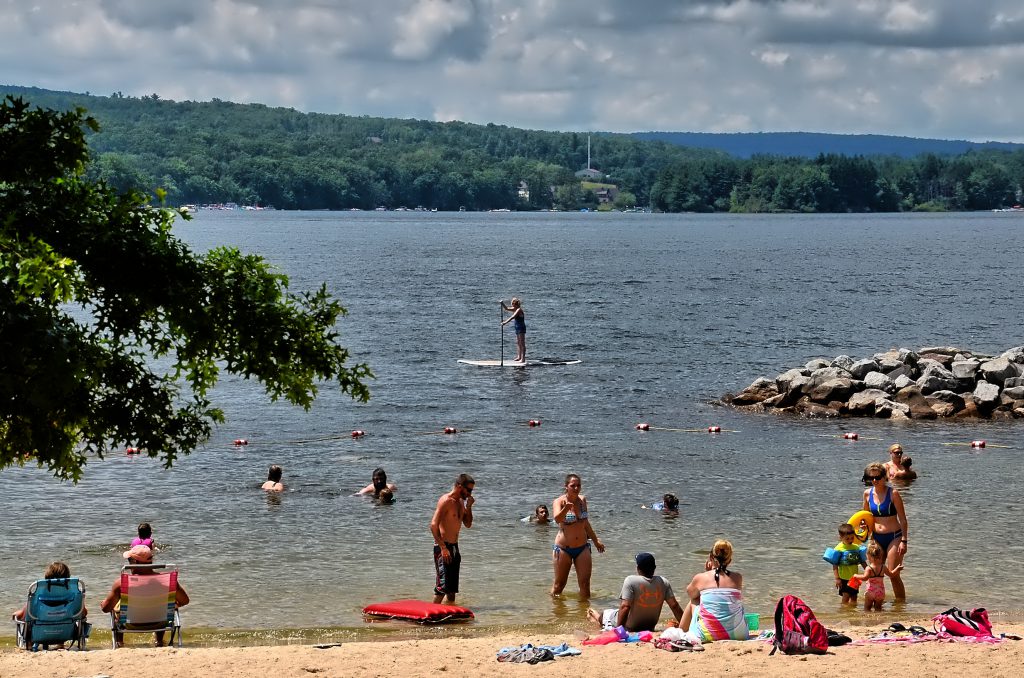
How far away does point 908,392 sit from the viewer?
36.8 m

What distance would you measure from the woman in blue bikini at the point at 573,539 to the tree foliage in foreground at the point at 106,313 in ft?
17.9

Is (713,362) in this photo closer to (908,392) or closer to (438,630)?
(908,392)

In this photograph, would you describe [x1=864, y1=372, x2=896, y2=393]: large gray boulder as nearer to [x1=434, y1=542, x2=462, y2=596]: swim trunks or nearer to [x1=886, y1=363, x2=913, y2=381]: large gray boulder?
[x1=886, y1=363, x2=913, y2=381]: large gray boulder

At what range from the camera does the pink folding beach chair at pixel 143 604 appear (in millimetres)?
15734

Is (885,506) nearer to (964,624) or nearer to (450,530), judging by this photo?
(964,624)

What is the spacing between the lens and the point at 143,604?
15.8 metres

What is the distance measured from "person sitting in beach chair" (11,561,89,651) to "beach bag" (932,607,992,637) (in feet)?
30.8

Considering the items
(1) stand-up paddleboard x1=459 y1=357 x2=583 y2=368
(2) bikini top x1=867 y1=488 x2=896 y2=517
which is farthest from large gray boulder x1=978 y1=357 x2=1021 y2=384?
(2) bikini top x1=867 y1=488 x2=896 y2=517

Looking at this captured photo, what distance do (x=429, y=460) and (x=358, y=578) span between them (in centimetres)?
1015

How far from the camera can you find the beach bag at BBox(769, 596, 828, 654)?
14094mm

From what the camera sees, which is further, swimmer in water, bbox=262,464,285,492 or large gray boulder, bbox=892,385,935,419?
large gray boulder, bbox=892,385,935,419

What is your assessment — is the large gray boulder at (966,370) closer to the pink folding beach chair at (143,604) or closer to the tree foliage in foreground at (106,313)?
the pink folding beach chair at (143,604)

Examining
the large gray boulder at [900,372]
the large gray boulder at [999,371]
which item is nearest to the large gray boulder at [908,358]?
the large gray boulder at [900,372]

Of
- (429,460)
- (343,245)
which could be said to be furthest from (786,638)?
(343,245)
